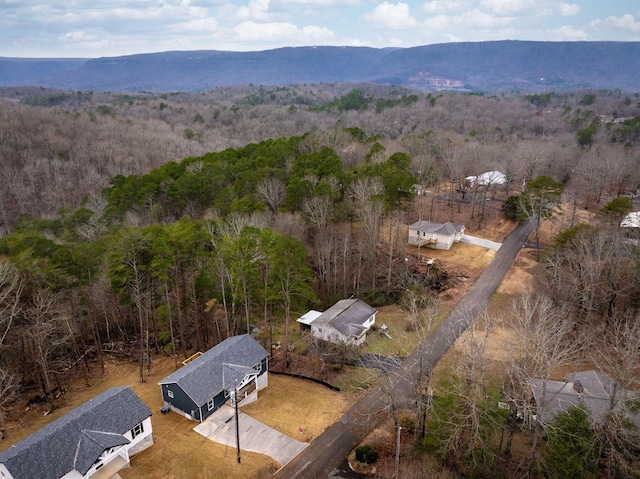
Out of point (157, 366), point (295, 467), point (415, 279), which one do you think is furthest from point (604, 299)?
point (157, 366)

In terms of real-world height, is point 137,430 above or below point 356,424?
above

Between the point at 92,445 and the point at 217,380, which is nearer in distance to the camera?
the point at 92,445

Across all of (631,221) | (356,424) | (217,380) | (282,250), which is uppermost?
(282,250)

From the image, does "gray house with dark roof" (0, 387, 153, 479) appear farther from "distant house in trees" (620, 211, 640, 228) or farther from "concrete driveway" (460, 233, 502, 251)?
"distant house in trees" (620, 211, 640, 228)

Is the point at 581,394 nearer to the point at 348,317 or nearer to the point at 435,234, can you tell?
the point at 348,317

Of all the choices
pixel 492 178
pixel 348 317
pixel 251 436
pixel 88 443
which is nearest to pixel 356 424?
pixel 251 436

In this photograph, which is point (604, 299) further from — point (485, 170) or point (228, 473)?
point (485, 170)

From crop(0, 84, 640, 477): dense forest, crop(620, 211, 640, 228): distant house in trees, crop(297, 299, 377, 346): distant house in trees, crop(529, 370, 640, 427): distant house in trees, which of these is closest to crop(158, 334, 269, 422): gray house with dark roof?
crop(0, 84, 640, 477): dense forest
